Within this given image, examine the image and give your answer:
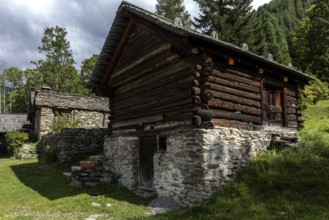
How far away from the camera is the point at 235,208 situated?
28.5ft

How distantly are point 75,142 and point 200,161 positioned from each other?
41.0ft

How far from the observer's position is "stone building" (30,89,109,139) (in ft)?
89.6

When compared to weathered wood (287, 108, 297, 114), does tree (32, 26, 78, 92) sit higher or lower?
higher

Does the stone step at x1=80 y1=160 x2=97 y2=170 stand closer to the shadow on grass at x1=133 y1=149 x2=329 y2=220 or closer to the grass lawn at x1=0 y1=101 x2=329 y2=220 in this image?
the grass lawn at x1=0 y1=101 x2=329 y2=220

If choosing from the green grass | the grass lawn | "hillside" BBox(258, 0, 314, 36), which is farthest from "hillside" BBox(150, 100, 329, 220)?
"hillside" BBox(258, 0, 314, 36)

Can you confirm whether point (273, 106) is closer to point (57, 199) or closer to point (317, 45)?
point (57, 199)

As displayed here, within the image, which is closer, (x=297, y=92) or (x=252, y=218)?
(x=252, y=218)

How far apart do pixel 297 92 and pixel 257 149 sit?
16.2ft

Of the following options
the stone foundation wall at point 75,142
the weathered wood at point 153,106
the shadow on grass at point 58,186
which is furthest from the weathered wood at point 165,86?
the stone foundation wall at point 75,142

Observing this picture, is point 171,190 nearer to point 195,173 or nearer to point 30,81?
point 195,173

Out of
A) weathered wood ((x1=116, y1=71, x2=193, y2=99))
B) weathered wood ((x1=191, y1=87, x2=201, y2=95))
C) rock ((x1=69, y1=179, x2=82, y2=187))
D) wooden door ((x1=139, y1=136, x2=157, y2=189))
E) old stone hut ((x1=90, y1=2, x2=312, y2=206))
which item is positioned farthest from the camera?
rock ((x1=69, y1=179, x2=82, y2=187))

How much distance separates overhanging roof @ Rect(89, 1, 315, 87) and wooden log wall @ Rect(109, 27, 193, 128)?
69 cm

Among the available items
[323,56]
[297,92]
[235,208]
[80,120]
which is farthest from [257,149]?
[323,56]

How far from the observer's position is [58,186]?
46.6 ft
